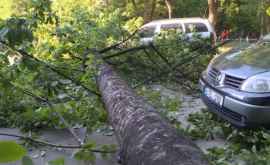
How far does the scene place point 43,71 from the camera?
4.62m

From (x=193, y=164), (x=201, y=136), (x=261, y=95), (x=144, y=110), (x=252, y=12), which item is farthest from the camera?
(x=252, y=12)

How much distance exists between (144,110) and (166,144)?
914 millimetres

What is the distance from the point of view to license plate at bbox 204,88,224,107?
4.73 metres

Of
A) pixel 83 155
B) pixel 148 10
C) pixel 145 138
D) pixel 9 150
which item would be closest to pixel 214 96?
pixel 83 155

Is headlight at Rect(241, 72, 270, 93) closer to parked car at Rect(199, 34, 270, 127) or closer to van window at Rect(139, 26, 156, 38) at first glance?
parked car at Rect(199, 34, 270, 127)

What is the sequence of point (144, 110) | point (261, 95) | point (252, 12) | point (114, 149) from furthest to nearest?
1. point (252, 12)
2. point (261, 95)
3. point (114, 149)
4. point (144, 110)

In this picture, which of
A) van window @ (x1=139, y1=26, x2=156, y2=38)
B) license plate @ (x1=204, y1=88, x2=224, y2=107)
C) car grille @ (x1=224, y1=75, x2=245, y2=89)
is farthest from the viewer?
van window @ (x1=139, y1=26, x2=156, y2=38)

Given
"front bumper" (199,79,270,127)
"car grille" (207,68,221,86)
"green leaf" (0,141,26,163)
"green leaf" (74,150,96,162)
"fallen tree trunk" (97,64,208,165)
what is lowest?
"front bumper" (199,79,270,127)

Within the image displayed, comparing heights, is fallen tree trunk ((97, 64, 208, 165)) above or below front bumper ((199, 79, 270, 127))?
above

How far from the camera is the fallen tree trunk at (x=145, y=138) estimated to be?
1676mm

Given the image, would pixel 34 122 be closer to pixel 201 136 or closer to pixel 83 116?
pixel 83 116

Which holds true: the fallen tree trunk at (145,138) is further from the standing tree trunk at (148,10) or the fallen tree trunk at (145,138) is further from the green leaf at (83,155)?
the standing tree trunk at (148,10)

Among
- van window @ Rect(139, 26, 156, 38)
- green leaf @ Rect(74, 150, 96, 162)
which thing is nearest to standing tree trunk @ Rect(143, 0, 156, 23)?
van window @ Rect(139, 26, 156, 38)

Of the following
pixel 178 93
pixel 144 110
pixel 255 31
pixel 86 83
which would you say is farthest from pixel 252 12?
pixel 144 110
